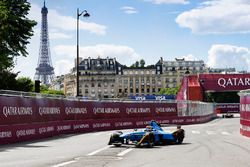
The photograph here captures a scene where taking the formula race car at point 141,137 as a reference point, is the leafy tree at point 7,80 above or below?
above

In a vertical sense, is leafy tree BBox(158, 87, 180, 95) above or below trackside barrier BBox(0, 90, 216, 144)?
above

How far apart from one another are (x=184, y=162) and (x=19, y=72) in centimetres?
4575

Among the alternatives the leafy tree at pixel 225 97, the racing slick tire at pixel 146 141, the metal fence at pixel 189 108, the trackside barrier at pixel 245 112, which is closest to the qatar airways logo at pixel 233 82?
the metal fence at pixel 189 108

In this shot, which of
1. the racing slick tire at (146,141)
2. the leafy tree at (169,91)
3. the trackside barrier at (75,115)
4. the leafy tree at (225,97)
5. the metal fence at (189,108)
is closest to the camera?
the racing slick tire at (146,141)

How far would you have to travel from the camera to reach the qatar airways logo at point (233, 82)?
7212 centimetres

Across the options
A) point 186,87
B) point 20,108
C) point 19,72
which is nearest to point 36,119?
point 20,108

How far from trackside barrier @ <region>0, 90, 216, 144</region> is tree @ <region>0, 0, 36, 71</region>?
11345 millimetres

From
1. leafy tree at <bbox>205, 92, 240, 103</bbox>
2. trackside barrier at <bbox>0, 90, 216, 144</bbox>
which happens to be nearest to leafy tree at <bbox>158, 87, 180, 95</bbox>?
leafy tree at <bbox>205, 92, 240, 103</bbox>

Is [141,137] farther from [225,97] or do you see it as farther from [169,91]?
[169,91]

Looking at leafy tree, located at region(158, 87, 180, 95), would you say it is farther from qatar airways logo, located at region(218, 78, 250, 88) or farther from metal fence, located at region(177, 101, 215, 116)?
metal fence, located at region(177, 101, 215, 116)

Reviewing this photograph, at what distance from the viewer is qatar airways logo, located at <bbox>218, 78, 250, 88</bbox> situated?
72125 millimetres

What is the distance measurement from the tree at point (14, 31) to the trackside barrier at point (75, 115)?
37.2ft

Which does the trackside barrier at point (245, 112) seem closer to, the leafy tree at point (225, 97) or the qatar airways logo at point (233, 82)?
the qatar airways logo at point (233, 82)

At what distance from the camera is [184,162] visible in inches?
577
